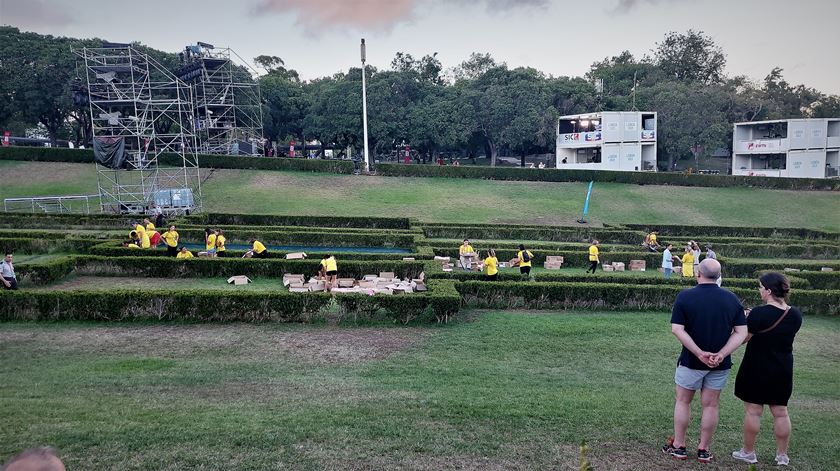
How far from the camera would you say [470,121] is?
5644 cm

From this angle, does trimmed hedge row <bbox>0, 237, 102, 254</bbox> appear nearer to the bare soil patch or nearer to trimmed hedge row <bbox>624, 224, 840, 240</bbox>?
the bare soil patch

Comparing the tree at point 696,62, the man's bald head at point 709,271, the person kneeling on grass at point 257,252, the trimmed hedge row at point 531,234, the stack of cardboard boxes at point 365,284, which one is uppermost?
the tree at point 696,62

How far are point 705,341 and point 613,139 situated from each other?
53.3 metres

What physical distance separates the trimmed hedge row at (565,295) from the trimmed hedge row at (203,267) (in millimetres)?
4275

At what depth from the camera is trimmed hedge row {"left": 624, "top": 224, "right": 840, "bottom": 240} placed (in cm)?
3400

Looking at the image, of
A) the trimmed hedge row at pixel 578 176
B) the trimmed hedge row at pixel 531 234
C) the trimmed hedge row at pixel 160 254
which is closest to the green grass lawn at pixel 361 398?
the trimmed hedge row at pixel 160 254

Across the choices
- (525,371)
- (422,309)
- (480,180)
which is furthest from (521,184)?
(525,371)

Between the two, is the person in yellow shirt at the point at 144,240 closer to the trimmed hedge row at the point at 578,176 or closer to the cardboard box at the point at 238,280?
the cardboard box at the point at 238,280

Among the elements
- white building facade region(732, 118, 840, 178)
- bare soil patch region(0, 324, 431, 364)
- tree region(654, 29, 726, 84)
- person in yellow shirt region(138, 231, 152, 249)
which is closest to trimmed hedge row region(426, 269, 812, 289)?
bare soil patch region(0, 324, 431, 364)

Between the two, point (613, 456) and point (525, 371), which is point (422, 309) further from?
point (613, 456)

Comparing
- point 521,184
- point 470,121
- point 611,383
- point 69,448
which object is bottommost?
point 611,383

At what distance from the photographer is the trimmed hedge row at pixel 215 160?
142ft

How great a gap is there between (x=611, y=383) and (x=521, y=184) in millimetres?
37685

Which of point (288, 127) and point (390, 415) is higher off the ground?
point (288, 127)
